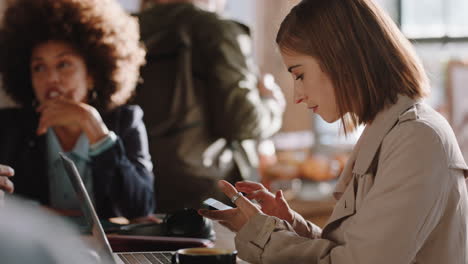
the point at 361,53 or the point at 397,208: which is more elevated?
the point at 361,53

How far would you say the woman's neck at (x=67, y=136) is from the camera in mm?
1840

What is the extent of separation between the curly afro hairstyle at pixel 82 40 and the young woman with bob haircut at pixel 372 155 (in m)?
0.94

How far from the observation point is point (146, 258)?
1.09 m

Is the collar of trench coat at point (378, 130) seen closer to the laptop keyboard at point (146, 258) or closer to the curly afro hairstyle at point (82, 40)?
the laptop keyboard at point (146, 258)

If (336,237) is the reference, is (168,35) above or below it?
above

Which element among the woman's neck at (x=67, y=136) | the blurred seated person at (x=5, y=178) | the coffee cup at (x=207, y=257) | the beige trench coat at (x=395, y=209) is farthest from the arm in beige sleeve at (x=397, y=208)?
the woman's neck at (x=67, y=136)

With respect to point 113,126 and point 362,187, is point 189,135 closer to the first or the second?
point 113,126

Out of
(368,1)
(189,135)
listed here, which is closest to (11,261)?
(368,1)

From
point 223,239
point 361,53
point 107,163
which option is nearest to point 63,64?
point 107,163

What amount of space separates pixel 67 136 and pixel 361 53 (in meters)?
1.05

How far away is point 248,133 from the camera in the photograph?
219 centimetres

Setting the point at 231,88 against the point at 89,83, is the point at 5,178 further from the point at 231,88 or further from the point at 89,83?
the point at 231,88

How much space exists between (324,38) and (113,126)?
948 millimetres

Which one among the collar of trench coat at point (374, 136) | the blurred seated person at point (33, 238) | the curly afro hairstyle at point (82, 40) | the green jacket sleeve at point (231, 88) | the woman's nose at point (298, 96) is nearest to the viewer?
the blurred seated person at point (33, 238)
